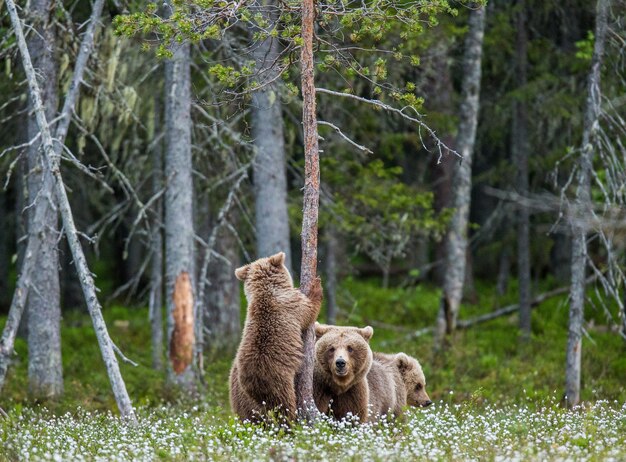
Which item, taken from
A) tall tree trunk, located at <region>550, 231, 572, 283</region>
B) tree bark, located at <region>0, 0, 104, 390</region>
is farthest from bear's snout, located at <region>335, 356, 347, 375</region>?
tall tree trunk, located at <region>550, 231, 572, 283</region>

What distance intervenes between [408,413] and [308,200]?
2.57 metres

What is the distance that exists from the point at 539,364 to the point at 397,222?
12.5 feet

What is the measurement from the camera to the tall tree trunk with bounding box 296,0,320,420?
9516mm

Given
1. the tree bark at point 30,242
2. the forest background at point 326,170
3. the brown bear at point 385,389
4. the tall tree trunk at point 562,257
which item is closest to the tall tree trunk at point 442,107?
the forest background at point 326,170

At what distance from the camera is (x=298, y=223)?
18750 millimetres

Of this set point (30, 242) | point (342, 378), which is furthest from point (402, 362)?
point (30, 242)

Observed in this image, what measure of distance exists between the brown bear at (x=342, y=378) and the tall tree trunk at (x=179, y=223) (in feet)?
17.5

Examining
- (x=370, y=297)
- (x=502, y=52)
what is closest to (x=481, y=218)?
(x=370, y=297)

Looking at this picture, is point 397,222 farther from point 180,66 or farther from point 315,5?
point 315,5

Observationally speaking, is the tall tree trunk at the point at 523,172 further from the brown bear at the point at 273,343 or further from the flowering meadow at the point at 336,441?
the brown bear at the point at 273,343

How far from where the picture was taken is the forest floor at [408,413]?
26.0 feet

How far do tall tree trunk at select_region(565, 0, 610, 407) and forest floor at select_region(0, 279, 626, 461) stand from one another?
0.58 meters

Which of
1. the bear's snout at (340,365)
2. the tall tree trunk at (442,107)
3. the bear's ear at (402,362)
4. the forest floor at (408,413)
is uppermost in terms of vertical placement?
the tall tree trunk at (442,107)

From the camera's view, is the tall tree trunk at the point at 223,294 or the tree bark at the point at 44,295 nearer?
the tree bark at the point at 44,295
